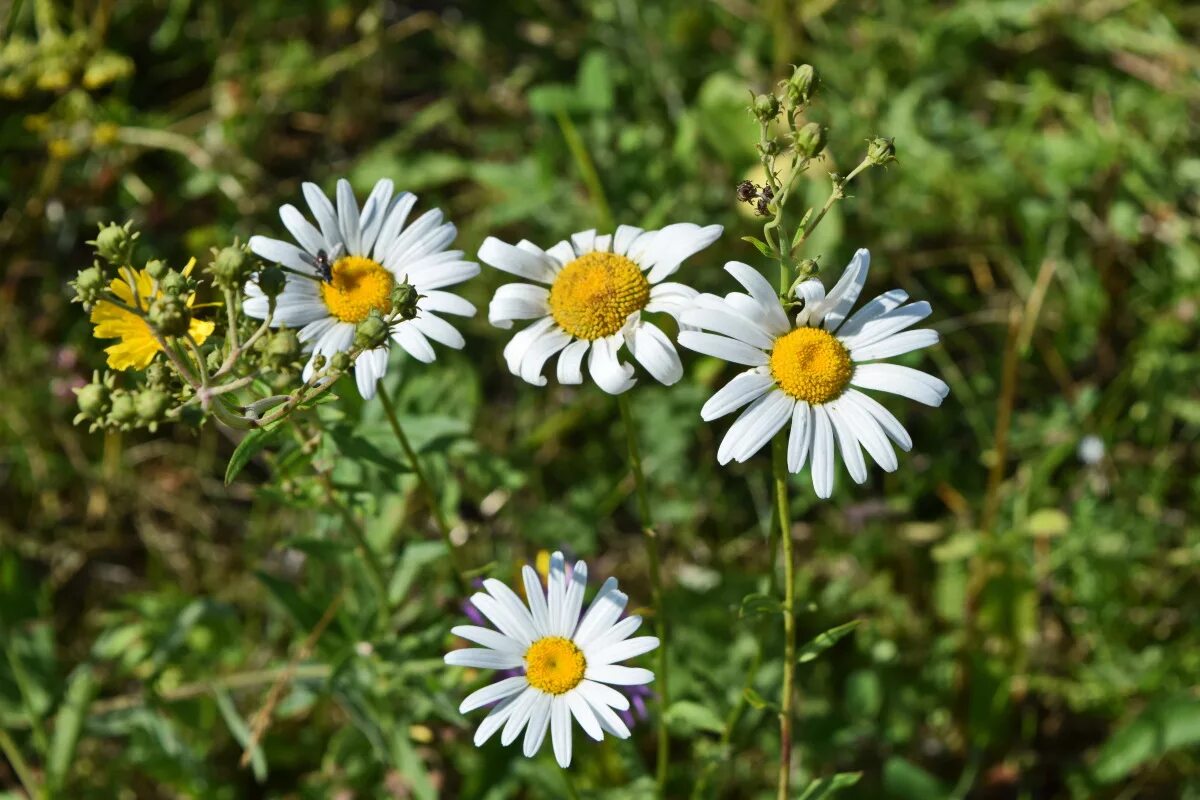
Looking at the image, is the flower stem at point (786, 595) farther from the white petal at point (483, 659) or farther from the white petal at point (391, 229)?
the white petal at point (391, 229)

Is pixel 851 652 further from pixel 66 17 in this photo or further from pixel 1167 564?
pixel 66 17

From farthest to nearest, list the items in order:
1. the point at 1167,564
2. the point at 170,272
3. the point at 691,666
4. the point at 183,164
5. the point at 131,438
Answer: the point at 183,164 < the point at 131,438 < the point at 1167,564 < the point at 691,666 < the point at 170,272

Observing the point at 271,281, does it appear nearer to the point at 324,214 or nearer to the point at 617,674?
the point at 324,214

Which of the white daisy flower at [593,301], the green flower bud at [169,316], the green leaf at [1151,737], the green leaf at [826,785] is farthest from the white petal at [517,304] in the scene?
the green leaf at [1151,737]

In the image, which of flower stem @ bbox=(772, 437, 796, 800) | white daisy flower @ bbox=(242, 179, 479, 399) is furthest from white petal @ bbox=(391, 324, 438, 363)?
flower stem @ bbox=(772, 437, 796, 800)

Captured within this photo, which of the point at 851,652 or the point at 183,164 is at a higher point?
the point at 183,164

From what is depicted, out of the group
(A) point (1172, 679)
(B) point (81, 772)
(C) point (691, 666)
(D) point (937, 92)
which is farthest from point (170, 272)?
(D) point (937, 92)

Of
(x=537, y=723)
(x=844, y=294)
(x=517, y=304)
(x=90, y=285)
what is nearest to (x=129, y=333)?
(x=90, y=285)
